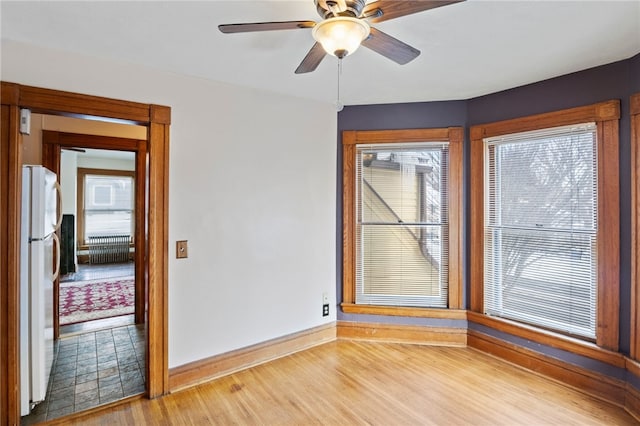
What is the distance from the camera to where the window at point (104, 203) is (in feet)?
26.0

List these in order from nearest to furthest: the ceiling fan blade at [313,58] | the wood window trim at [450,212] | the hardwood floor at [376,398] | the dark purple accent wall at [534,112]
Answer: the ceiling fan blade at [313,58], the hardwood floor at [376,398], the dark purple accent wall at [534,112], the wood window trim at [450,212]

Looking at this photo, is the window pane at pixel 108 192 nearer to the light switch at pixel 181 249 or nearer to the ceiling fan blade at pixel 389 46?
the light switch at pixel 181 249

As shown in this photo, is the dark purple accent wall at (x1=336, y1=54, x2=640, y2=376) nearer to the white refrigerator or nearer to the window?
the white refrigerator

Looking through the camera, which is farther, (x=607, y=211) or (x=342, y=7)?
(x=607, y=211)

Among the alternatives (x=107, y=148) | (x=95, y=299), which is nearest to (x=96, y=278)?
(x=95, y=299)

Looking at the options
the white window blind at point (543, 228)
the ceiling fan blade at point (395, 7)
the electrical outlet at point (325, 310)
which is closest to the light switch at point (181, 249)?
the electrical outlet at point (325, 310)

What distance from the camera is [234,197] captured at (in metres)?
2.87

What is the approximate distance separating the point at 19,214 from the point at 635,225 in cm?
396

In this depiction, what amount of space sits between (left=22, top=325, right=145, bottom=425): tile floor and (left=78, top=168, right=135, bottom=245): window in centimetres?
533

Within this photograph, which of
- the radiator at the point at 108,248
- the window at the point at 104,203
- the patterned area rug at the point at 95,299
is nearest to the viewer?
the patterned area rug at the point at 95,299

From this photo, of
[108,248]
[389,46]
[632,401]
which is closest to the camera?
[389,46]

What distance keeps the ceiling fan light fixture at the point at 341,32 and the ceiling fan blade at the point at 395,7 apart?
0.18 ft

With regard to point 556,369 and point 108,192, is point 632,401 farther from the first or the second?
point 108,192

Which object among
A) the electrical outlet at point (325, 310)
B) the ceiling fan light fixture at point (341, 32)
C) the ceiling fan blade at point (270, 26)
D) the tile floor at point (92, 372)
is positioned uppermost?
the ceiling fan blade at point (270, 26)
